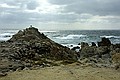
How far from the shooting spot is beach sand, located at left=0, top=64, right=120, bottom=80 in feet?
47.1

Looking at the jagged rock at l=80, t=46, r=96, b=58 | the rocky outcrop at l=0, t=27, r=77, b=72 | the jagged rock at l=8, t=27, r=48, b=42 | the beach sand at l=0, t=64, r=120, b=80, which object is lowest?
the jagged rock at l=80, t=46, r=96, b=58

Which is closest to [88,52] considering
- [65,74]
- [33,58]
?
[33,58]

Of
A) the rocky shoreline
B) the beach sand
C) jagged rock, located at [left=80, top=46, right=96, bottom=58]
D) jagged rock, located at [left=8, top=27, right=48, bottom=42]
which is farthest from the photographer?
jagged rock, located at [left=80, top=46, right=96, bottom=58]

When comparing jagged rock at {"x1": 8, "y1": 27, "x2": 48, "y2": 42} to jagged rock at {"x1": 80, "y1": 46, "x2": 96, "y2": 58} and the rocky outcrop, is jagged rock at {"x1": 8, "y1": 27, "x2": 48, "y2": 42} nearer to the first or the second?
the rocky outcrop

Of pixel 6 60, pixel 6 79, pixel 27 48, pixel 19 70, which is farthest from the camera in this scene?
pixel 27 48

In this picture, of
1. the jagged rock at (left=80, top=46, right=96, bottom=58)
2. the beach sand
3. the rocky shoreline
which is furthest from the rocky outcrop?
the jagged rock at (left=80, top=46, right=96, bottom=58)

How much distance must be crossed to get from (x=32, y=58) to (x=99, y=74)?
24.6ft

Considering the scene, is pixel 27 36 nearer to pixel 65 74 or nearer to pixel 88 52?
pixel 88 52

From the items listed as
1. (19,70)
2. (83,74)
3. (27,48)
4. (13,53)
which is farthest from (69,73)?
(27,48)

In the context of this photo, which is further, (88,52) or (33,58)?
(88,52)

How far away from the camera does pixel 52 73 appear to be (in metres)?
15.4

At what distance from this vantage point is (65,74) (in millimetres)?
15117

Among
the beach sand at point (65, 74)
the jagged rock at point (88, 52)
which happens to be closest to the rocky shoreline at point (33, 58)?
the beach sand at point (65, 74)

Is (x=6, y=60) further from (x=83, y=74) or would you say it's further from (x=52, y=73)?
(x=83, y=74)
